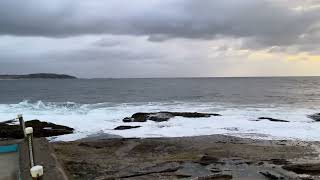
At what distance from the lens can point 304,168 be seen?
39.3ft

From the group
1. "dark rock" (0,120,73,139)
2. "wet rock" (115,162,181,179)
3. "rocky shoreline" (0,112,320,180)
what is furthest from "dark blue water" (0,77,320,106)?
"wet rock" (115,162,181,179)

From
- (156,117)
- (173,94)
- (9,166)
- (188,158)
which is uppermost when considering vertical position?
(9,166)

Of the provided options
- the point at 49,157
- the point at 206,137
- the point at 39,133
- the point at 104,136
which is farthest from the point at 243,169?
the point at 39,133

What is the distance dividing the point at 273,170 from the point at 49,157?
6.22 m

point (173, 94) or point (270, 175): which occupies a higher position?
point (270, 175)

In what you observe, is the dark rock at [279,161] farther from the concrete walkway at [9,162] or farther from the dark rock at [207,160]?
the concrete walkway at [9,162]

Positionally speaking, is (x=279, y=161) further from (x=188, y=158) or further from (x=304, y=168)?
(x=188, y=158)

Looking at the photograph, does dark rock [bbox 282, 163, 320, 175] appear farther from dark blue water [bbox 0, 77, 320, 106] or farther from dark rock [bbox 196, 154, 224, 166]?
dark blue water [bbox 0, 77, 320, 106]

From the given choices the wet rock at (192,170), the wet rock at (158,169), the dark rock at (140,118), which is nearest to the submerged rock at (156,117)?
the dark rock at (140,118)

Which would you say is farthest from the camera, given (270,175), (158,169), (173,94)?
(173,94)

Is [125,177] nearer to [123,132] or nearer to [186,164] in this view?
[186,164]

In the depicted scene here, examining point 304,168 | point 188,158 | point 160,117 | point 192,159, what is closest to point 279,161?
point 304,168

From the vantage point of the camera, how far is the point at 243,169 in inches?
470

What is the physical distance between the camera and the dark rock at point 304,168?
11.8m
